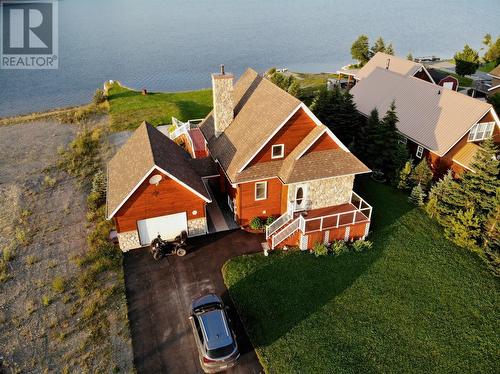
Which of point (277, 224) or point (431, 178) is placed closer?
point (277, 224)

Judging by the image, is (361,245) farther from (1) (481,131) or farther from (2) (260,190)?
(1) (481,131)

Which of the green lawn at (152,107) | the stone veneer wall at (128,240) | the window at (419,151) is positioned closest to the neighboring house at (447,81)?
the window at (419,151)

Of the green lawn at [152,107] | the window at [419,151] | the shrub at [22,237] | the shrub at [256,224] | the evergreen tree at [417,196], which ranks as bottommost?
the shrub at [22,237]

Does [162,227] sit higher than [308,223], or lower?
lower

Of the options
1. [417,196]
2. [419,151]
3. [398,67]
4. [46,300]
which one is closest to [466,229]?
[417,196]

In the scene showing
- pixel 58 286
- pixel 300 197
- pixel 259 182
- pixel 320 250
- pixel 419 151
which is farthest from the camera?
pixel 419 151

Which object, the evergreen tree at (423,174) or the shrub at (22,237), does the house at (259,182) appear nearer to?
the evergreen tree at (423,174)
